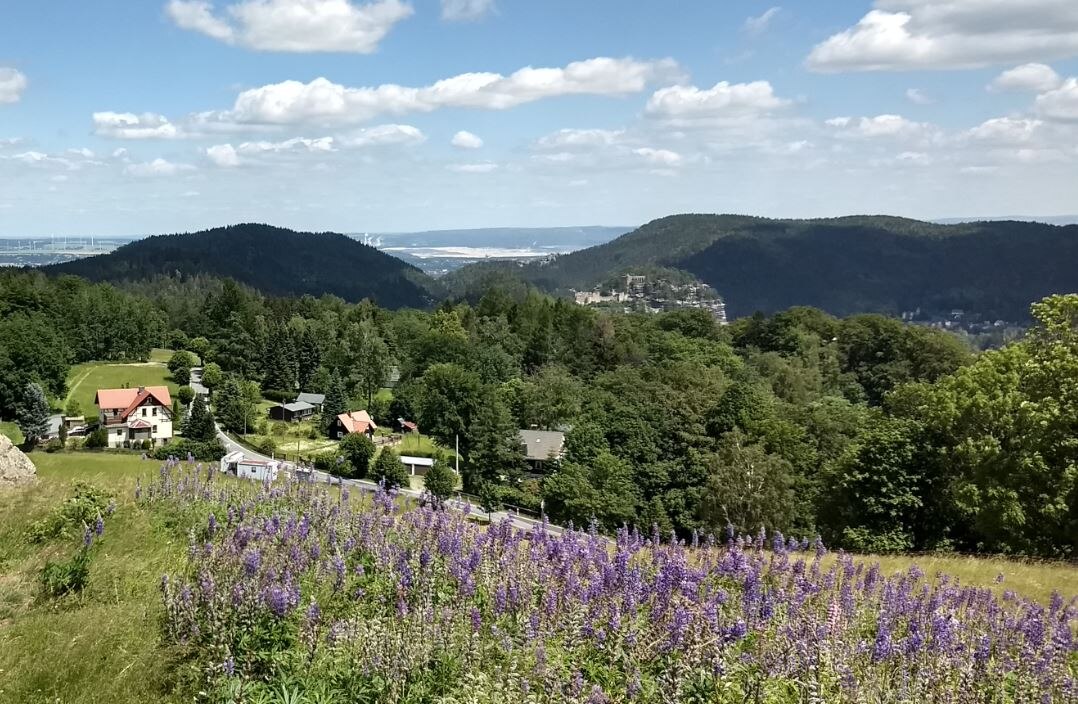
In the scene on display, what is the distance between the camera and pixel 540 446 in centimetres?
7025

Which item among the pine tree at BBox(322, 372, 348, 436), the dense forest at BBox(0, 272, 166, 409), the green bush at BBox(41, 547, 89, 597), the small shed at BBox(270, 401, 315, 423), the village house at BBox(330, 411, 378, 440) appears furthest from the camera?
the small shed at BBox(270, 401, 315, 423)

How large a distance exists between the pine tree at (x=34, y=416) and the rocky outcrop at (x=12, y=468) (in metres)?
57.3

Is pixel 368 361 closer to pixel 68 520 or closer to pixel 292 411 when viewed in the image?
pixel 292 411

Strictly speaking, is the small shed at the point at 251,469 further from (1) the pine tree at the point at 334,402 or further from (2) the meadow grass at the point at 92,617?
(1) the pine tree at the point at 334,402

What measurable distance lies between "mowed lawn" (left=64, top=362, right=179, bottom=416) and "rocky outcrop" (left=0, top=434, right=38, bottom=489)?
240 ft

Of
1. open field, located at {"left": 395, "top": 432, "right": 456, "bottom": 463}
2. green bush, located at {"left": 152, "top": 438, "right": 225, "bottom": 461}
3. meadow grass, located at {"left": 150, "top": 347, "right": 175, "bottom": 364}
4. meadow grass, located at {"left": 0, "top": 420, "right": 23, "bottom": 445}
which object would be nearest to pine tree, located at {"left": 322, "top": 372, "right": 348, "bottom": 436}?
open field, located at {"left": 395, "top": 432, "right": 456, "bottom": 463}

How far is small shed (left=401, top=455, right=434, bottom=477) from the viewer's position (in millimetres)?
65188

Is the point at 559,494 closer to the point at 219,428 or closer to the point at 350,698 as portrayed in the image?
the point at 350,698

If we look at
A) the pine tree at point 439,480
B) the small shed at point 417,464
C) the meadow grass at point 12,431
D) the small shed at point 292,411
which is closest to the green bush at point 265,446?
the small shed at point 417,464

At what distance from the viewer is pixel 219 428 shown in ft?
254

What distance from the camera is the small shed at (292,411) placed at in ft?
284

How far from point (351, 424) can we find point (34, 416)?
26896 mm

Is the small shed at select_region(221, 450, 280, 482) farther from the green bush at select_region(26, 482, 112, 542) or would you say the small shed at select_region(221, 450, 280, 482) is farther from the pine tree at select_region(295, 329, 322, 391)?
the pine tree at select_region(295, 329, 322, 391)

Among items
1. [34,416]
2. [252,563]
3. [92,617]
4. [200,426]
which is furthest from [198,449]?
[252,563]
